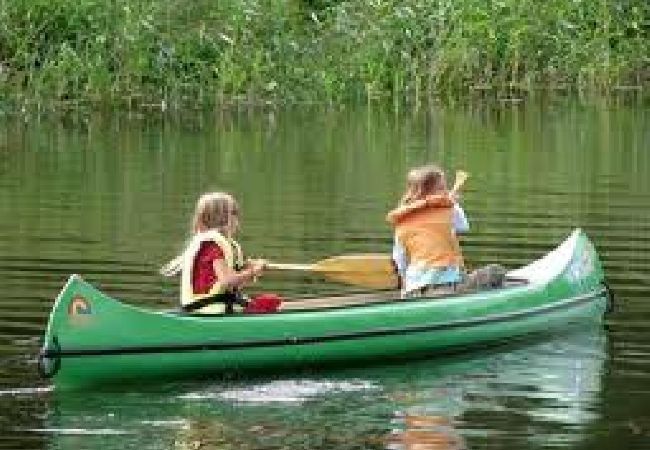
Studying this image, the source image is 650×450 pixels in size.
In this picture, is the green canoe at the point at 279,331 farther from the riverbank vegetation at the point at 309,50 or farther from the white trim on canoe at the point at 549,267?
the riverbank vegetation at the point at 309,50

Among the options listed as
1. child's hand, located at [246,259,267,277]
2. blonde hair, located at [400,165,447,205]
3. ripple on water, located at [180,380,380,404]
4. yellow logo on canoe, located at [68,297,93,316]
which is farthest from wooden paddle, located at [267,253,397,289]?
yellow logo on canoe, located at [68,297,93,316]

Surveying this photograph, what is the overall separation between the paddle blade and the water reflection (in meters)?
1.13

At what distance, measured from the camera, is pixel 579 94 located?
114ft

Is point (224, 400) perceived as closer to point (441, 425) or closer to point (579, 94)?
point (441, 425)

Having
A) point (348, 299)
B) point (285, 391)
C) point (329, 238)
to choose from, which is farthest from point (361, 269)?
point (329, 238)

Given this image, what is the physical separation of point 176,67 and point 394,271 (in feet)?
62.6

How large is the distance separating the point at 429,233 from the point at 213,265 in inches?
68.6

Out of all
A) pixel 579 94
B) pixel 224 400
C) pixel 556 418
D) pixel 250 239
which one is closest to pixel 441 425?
pixel 556 418

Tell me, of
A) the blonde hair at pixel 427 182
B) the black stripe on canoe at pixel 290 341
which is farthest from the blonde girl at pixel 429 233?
the black stripe on canoe at pixel 290 341

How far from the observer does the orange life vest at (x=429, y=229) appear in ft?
40.0

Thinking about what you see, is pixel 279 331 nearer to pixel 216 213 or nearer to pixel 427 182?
pixel 216 213

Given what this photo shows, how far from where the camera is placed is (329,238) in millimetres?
16219

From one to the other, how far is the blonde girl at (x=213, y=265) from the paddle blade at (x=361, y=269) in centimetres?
147

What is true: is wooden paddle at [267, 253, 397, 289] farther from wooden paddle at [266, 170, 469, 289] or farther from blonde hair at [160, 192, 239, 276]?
blonde hair at [160, 192, 239, 276]
